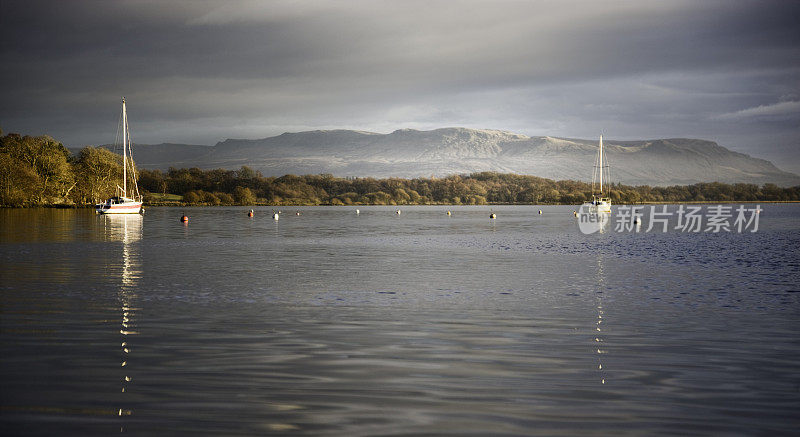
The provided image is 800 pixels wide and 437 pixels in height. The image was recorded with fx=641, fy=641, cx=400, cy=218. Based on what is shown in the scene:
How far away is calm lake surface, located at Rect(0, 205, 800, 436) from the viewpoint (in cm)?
748

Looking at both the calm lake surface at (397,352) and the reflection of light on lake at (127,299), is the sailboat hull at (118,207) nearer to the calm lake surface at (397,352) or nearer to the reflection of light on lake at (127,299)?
the reflection of light on lake at (127,299)

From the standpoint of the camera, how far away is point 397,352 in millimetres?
11055

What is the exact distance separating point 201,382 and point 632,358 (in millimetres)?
6821

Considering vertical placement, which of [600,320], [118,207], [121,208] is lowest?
[600,320]

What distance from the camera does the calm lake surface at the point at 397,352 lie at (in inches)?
294

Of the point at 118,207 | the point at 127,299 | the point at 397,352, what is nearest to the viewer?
the point at 397,352

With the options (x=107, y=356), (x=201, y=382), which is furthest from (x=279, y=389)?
(x=107, y=356)

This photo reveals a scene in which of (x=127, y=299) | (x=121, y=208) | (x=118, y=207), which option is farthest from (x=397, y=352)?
(x=121, y=208)

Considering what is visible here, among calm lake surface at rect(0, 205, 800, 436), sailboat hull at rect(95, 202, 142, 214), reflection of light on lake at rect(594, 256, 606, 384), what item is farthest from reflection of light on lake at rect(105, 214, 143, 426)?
sailboat hull at rect(95, 202, 142, 214)

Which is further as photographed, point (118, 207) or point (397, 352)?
point (118, 207)

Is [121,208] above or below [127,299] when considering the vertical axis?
above

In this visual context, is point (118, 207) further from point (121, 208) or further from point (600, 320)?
point (600, 320)

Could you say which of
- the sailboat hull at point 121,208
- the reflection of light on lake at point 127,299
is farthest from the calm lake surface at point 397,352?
the sailboat hull at point 121,208

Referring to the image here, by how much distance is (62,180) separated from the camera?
125 meters
